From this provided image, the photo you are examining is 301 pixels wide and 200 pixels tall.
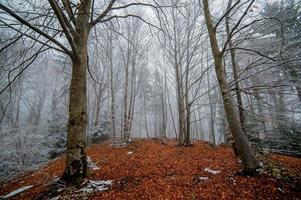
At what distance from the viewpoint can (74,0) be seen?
5.70m

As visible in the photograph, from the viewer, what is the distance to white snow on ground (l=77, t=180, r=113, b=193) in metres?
3.54

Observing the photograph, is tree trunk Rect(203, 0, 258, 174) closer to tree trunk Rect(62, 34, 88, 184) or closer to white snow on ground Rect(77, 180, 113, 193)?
white snow on ground Rect(77, 180, 113, 193)

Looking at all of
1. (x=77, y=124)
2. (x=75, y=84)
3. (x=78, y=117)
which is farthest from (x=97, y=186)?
(x=75, y=84)

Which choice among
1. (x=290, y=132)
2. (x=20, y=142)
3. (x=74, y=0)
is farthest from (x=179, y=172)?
(x=20, y=142)

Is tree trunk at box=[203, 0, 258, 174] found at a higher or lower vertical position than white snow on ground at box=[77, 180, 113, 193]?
higher

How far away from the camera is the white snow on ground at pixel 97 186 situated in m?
3.54

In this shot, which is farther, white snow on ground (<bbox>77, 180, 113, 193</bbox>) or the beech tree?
the beech tree

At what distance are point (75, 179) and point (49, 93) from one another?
26.1 metres

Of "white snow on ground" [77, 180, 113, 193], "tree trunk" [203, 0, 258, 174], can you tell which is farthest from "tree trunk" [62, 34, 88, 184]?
"tree trunk" [203, 0, 258, 174]

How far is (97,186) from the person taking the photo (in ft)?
12.2

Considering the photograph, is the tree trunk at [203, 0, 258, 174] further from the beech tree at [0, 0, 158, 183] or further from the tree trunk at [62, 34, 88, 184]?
the tree trunk at [62, 34, 88, 184]

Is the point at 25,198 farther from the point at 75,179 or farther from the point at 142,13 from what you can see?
the point at 142,13

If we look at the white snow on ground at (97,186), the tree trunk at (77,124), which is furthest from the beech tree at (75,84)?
the white snow on ground at (97,186)

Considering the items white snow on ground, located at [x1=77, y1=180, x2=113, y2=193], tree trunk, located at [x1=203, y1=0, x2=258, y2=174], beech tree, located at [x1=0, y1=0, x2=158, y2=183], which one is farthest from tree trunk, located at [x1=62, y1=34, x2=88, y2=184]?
tree trunk, located at [x1=203, y1=0, x2=258, y2=174]
